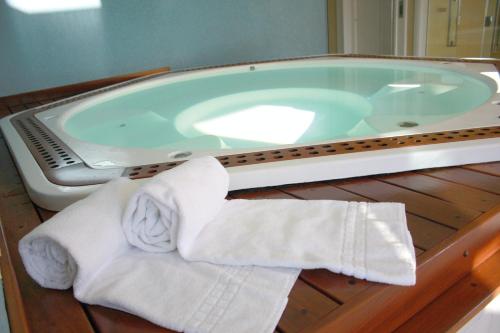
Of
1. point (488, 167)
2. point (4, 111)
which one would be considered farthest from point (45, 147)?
point (4, 111)

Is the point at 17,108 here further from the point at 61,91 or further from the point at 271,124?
the point at 271,124

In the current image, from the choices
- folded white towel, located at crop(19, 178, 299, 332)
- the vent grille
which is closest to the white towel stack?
folded white towel, located at crop(19, 178, 299, 332)

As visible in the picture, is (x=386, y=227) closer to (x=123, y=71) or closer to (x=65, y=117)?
(x=65, y=117)

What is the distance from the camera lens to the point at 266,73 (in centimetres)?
310

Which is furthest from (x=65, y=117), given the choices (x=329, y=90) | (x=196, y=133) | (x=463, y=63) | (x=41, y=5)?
(x=463, y=63)

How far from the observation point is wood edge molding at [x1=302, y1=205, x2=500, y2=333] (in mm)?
681

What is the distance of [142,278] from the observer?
758 mm

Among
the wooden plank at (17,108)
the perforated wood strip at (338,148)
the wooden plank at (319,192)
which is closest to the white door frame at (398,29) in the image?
the perforated wood strip at (338,148)

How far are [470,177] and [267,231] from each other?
611 mm

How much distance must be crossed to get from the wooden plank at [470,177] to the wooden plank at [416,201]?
131 mm

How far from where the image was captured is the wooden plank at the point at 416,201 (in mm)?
907

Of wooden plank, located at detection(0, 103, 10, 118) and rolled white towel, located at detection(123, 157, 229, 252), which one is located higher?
rolled white towel, located at detection(123, 157, 229, 252)

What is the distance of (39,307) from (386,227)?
0.69m

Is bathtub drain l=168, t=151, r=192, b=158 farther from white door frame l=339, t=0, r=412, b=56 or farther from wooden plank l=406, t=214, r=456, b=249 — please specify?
white door frame l=339, t=0, r=412, b=56
